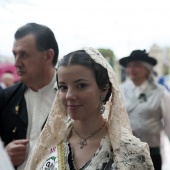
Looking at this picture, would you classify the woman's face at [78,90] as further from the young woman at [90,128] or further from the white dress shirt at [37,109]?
the white dress shirt at [37,109]

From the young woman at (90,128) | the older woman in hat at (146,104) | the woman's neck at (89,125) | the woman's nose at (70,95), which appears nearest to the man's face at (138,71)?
the older woman in hat at (146,104)

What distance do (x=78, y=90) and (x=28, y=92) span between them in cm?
93

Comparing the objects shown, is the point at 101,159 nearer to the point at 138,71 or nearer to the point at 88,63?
the point at 88,63

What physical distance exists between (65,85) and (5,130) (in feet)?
2.89

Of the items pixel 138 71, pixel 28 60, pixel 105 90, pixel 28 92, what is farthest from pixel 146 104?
pixel 105 90

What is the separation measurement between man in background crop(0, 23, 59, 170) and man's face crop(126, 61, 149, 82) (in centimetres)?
145

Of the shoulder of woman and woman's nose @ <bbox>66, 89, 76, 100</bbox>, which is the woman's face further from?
the shoulder of woman

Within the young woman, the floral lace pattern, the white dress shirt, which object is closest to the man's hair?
the white dress shirt

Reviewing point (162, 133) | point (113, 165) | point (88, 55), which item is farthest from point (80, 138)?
point (162, 133)

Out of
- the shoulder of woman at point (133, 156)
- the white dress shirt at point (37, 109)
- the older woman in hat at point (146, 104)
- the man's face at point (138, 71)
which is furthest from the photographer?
the man's face at point (138, 71)

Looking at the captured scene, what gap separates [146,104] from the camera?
3.52 m

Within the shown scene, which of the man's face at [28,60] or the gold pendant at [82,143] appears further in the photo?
the man's face at [28,60]

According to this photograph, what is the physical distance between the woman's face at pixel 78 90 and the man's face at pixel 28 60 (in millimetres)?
763

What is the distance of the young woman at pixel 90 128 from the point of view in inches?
60.7
